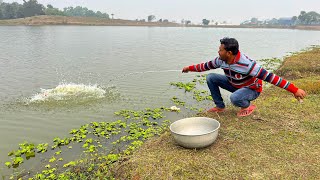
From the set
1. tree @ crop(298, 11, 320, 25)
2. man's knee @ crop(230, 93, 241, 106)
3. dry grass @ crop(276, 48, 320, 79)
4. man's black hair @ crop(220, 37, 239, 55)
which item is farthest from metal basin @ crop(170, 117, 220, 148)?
tree @ crop(298, 11, 320, 25)

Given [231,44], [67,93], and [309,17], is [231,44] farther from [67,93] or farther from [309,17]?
[309,17]

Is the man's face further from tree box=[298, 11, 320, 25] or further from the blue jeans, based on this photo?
tree box=[298, 11, 320, 25]

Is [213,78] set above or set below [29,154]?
above

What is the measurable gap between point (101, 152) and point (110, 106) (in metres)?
3.26

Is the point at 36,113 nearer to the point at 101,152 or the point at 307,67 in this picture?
the point at 101,152

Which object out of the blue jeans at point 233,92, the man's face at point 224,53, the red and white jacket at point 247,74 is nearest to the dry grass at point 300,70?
the blue jeans at point 233,92

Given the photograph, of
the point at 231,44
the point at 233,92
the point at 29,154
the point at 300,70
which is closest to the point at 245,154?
the point at 233,92

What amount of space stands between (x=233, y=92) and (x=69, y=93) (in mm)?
6510

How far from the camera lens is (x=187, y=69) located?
20.5ft

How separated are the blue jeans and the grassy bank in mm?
390

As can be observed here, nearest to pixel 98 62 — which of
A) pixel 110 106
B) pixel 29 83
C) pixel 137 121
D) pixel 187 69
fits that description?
pixel 29 83

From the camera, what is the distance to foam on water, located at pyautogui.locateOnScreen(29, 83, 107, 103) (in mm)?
9805

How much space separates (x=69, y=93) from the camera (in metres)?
10.4

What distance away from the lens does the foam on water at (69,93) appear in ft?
32.2
